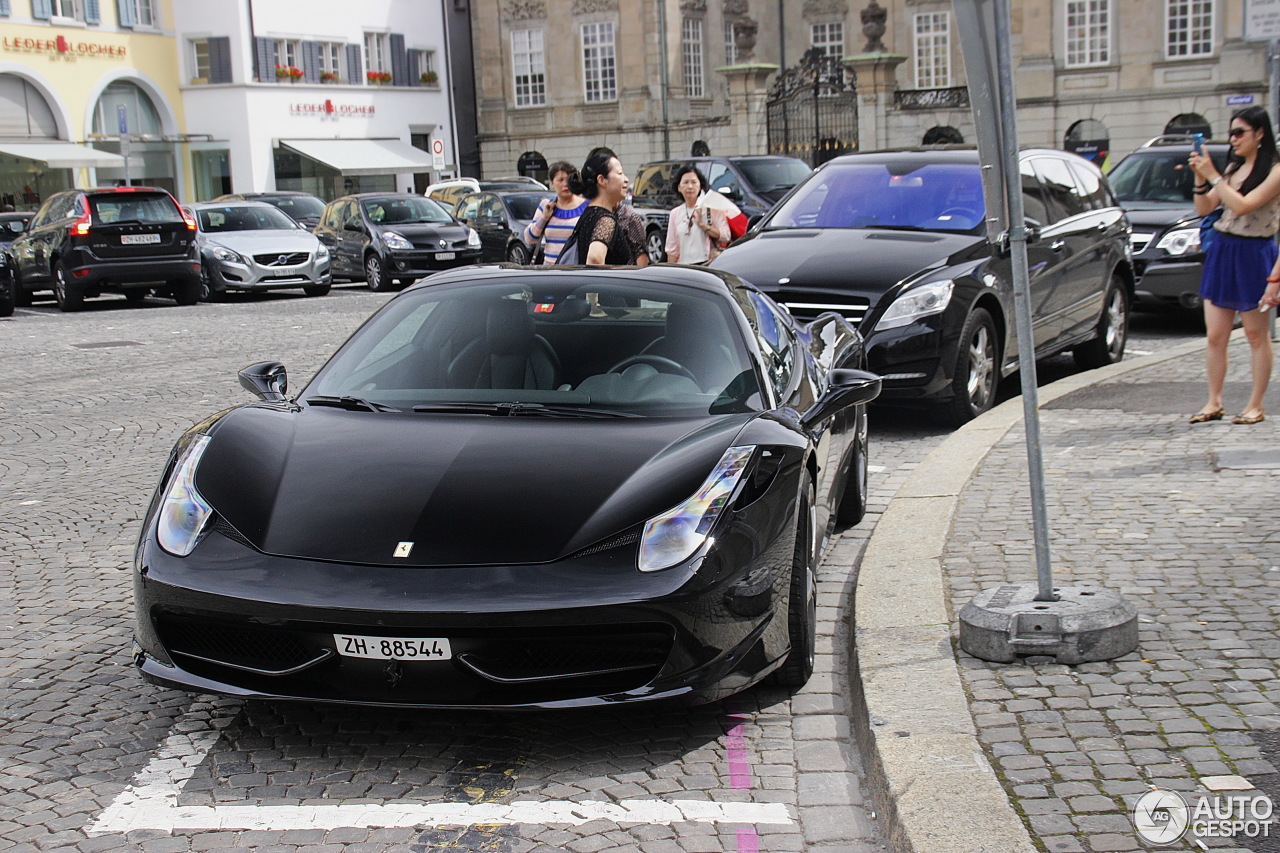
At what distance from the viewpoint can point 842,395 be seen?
521 centimetres

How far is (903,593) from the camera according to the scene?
5242mm

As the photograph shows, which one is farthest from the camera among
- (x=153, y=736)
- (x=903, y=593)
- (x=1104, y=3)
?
(x=1104, y=3)

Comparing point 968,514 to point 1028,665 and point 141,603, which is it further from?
point 141,603

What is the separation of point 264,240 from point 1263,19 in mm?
14602

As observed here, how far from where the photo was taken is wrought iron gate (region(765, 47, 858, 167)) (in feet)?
150

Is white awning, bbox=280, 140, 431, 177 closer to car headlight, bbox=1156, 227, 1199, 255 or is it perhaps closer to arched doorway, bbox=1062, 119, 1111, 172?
arched doorway, bbox=1062, 119, 1111, 172

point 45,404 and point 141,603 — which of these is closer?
point 141,603

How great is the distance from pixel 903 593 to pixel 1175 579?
0.97 m

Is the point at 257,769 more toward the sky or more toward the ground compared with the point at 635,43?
more toward the ground

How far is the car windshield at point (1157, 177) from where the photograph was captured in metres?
16.2

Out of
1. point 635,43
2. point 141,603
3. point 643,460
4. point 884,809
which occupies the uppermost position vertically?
point 635,43

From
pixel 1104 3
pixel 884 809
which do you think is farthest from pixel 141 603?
pixel 1104 3

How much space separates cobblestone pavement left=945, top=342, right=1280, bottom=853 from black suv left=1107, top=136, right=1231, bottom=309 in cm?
589

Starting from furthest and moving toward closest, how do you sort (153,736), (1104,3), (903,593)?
(1104,3)
(903,593)
(153,736)
